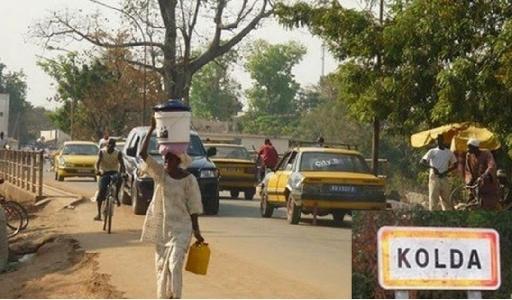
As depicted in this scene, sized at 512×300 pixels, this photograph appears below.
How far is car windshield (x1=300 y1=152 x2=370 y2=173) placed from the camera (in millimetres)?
18062

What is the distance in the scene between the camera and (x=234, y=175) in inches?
1022

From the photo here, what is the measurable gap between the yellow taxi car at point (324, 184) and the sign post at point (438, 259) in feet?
34.9

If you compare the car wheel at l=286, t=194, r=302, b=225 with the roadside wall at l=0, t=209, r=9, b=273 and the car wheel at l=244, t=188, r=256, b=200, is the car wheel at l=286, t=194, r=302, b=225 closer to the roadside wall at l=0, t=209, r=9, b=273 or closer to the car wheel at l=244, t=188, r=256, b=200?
the roadside wall at l=0, t=209, r=9, b=273

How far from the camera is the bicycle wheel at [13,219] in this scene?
19.6m

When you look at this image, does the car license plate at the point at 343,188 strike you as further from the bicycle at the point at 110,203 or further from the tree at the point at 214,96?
the tree at the point at 214,96

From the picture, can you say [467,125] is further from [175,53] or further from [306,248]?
[175,53]

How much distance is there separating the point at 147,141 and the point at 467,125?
32.1ft

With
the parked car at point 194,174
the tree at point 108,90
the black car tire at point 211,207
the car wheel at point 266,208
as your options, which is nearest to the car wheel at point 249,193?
the parked car at point 194,174

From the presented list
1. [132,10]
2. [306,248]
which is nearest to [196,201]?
[306,248]

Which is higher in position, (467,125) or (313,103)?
(313,103)

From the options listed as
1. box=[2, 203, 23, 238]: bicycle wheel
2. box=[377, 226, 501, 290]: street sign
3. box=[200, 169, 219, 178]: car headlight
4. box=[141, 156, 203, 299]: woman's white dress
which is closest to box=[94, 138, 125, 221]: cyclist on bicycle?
box=[200, 169, 219, 178]: car headlight

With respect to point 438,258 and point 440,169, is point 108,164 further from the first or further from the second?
point 438,258

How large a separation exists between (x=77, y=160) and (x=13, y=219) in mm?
17904

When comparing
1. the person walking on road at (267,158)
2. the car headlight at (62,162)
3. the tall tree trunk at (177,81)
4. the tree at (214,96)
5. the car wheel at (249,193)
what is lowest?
the car wheel at (249,193)
